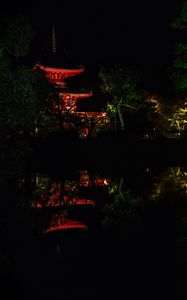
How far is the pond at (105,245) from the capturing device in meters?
4.84

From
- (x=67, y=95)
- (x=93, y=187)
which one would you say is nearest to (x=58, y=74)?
(x=67, y=95)

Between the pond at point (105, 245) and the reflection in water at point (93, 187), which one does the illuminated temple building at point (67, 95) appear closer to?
the reflection in water at point (93, 187)

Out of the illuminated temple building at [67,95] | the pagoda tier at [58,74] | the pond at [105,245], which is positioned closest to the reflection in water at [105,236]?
the pond at [105,245]

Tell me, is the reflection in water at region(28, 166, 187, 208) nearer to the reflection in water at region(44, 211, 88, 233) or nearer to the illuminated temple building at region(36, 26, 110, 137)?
the reflection in water at region(44, 211, 88, 233)

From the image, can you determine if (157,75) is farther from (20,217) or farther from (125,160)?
(20,217)

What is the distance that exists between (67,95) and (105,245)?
94.8 ft

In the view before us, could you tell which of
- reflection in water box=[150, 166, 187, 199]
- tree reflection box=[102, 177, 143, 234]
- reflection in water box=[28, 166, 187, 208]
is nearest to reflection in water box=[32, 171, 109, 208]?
reflection in water box=[28, 166, 187, 208]

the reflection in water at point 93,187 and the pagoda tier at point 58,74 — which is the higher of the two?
the pagoda tier at point 58,74

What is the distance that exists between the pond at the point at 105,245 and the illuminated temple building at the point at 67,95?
15.3 metres

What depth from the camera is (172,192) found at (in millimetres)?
12523

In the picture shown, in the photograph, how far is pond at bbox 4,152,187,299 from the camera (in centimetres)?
484

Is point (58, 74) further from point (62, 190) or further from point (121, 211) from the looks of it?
point (121, 211)

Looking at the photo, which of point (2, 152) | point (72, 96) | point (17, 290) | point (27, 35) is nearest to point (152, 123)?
point (72, 96)

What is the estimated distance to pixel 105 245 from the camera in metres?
6.65
